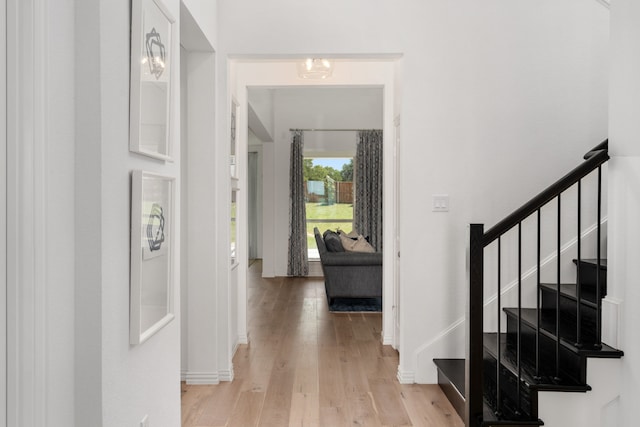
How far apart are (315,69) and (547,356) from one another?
9.70ft

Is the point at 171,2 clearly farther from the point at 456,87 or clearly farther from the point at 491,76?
the point at 491,76

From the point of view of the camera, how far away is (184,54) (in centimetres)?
333

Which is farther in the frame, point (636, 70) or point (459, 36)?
point (459, 36)

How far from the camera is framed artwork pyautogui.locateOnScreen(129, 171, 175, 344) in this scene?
1.74 meters

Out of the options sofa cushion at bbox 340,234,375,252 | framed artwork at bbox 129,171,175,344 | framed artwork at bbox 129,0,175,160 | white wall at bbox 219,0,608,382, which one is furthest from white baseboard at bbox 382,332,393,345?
framed artwork at bbox 129,0,175,160

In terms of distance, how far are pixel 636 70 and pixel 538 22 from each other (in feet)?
3.93

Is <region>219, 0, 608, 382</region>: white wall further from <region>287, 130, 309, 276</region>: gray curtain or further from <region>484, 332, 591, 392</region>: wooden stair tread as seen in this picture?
<region>287, 130, 309, 276</region>: gray curtain

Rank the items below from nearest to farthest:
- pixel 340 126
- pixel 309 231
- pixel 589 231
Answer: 1. pixel 589 231
2. pixel 340 126
3. pixel 309 231

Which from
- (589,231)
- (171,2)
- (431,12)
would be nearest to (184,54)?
(171,2)

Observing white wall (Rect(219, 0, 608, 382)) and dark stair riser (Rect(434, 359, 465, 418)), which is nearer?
dark stair riser (Rect(434, 359, 465, 418))

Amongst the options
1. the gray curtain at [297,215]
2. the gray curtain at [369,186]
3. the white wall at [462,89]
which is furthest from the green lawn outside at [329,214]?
the white wall at [462,89]

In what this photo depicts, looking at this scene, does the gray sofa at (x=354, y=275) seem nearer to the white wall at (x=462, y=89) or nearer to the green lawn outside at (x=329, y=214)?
the white wall at (x=462, y=89)

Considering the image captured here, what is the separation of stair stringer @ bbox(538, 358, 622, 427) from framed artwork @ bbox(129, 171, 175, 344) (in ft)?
6.20

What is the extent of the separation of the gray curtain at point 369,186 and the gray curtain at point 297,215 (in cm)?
98
